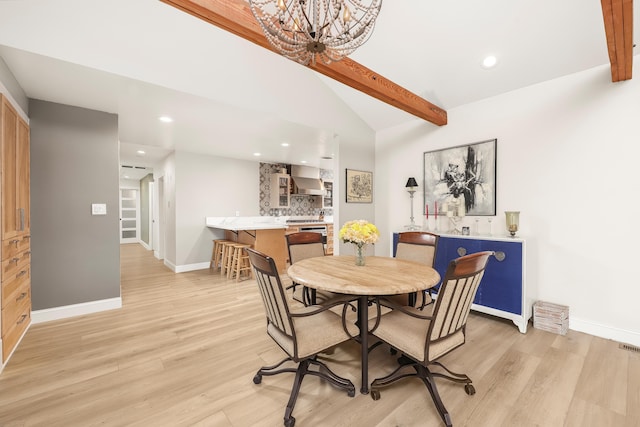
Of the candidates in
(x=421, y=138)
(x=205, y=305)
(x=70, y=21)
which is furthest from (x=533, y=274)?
(x=70, y=21)

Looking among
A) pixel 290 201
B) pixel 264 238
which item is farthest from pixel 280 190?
pixel 264 238

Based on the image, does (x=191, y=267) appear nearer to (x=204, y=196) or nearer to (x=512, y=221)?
(x=204, y=196)

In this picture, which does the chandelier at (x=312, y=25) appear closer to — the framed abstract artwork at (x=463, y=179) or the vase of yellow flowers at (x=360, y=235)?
the vase of yellow flowers at (x=360, y=235)

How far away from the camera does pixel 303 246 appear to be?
281cm

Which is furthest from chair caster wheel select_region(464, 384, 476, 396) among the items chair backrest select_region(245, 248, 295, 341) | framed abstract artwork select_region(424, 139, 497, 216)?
framed abstract artwork select_region(424, 139, 497, 216)

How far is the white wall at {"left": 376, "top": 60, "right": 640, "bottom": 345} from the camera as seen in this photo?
92.3 inches

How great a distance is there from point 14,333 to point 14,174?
4.41 feet

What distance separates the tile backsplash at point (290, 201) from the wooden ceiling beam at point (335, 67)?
3.88 m

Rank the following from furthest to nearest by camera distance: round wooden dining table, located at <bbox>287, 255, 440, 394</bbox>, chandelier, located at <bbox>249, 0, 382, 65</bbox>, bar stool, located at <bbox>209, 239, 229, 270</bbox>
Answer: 1. bar stool, located at <bbox>209, 239, 229, 270</bbox>
2. round wooden dining table, located at <bbox>287, 255, 440, 394</bbox>
3. chandelier, located at <bbox>249, 0, 382, 65</bbox>

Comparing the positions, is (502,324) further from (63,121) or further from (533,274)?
(63,121)

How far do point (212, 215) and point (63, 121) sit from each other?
2854 millimetres

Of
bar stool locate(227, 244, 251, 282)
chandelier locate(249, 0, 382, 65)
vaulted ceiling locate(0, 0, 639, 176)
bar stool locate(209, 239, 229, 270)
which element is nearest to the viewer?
chandelier locate(249, 0, 382, 65)

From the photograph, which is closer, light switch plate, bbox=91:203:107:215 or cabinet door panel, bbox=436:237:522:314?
cabinet door panel, bbox=436:237:522:314

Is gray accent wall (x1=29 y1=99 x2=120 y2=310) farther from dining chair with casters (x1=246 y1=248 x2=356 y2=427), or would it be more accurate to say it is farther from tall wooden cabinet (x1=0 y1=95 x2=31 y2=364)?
dining chair with casters (x1=246 y1=248 x2=356 y2=427)
